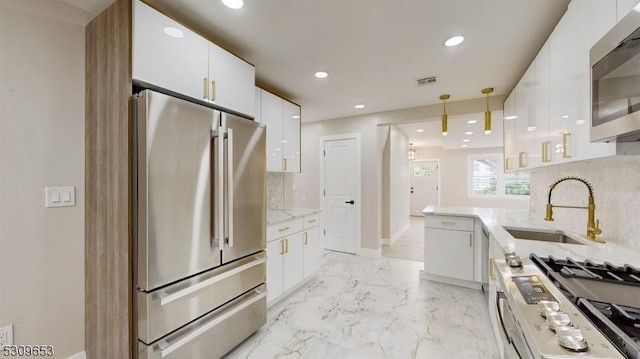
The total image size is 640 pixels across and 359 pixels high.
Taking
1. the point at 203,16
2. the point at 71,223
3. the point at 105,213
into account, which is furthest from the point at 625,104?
the point at 71,223

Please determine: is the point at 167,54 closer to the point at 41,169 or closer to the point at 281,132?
the point at 41,169

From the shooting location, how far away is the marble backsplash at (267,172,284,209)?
3398 mm

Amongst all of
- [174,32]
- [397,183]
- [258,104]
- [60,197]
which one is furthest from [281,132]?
[397,183]

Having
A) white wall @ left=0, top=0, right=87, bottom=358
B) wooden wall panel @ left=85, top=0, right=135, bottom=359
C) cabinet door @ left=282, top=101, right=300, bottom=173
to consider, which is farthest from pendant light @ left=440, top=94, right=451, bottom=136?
white wall @ left=0, top=0, right=87, bottom=358

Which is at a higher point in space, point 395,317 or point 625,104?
point 625,104

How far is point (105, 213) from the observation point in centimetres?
154

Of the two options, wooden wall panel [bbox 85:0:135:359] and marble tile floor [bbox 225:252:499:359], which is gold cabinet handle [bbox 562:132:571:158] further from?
wooden wall panel [bbox 85:0:135:359]

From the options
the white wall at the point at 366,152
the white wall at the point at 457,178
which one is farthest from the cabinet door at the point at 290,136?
the white wall at the point at 457,178

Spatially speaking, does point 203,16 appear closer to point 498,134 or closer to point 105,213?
point 105,213

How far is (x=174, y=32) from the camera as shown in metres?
1.59

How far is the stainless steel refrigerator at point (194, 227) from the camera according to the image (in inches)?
54.4

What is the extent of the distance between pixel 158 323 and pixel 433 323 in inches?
84.5

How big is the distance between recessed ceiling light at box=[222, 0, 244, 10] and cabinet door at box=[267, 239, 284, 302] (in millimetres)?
1879

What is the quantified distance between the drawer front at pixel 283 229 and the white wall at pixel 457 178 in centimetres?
703
